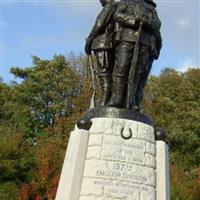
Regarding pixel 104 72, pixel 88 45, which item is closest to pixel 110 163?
pixel 104 72

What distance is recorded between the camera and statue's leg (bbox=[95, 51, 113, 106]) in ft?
29.5

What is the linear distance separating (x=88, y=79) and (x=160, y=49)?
21571 mm

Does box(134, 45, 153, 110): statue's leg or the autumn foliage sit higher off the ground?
the autumn foliage

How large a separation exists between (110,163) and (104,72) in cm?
199

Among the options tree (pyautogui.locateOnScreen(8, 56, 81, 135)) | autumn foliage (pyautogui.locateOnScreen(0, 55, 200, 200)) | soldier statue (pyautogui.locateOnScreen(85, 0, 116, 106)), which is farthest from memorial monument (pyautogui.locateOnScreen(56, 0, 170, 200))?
tree (pyautogui.locateOnScreen(8, 56, 81, 135))

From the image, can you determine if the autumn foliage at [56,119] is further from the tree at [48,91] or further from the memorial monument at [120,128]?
the memorial monument at [120,128]

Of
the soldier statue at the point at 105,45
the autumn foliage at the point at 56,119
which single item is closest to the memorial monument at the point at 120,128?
the soldier statue at the point at 105,45

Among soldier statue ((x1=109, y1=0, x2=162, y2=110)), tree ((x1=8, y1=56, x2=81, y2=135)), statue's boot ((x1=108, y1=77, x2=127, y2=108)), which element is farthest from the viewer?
tree ((x1=8, y1=56, x2=81, y2=135))

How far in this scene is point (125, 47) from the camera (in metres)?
8.82

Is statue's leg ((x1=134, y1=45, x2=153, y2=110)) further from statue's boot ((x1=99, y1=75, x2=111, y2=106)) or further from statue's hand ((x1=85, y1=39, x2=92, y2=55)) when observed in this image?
statue's hand ((x1=85, y1=39, x2=92, y2=55))

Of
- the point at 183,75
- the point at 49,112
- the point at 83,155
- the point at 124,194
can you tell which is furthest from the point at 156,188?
the point at 183,75

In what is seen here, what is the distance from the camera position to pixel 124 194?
24.8ft

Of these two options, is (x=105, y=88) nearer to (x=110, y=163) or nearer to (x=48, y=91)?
(x=110, y=163)

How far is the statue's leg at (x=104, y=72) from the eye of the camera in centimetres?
898
